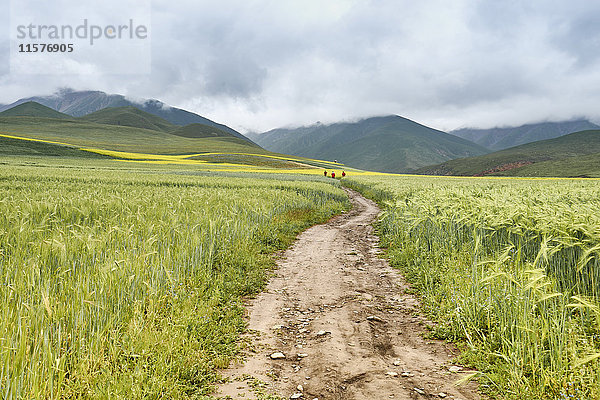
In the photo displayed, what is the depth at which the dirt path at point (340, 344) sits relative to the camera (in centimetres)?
412

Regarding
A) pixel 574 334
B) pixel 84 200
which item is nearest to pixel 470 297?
pixel 574 334

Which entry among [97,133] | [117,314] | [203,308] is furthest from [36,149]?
[117,314]

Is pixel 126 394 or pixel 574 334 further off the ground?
pixel 574 334

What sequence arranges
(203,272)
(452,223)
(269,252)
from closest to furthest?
(203,272) → (452,223) → (269,252)

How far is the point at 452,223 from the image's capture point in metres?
9.58

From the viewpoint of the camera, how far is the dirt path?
4125 mm

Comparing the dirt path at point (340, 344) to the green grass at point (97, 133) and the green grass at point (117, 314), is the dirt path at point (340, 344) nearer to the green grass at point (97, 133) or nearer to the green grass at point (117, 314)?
the green grass at point (117, 314)

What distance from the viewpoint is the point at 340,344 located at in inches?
206

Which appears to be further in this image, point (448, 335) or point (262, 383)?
point (448, 335)

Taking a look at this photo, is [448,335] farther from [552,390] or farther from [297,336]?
[297,336]

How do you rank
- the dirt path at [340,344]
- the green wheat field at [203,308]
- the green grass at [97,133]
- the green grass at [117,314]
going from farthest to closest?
1. the green grass at [97,133]
2. the dirt path at [340,344]
3. the green wheat field at [203,308]
4. the green grass at [117,314]

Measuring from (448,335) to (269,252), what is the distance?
6555 millimetres

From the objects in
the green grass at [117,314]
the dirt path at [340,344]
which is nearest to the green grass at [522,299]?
the dirt path at [340,344]

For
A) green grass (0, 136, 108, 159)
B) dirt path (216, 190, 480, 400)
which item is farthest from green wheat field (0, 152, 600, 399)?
green grass (0, 136, 108, 159)
